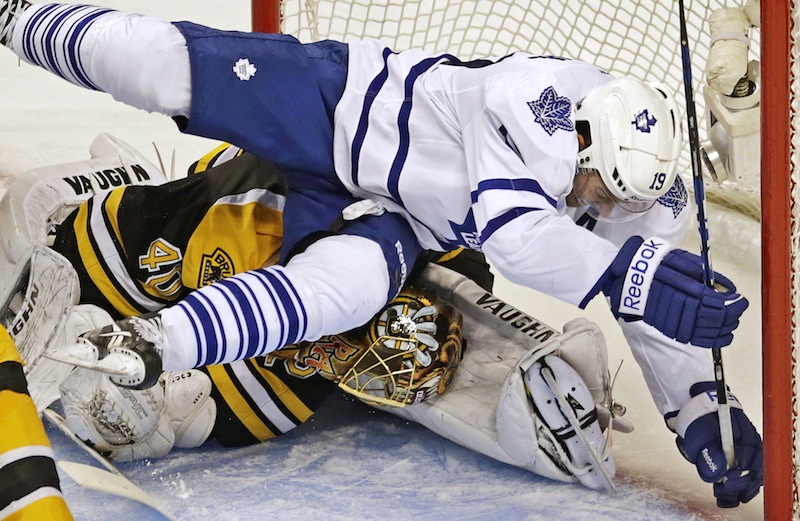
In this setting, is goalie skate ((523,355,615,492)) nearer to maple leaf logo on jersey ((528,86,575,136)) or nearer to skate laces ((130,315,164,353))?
maple leaf logo on jersey ((528,86,575,136))

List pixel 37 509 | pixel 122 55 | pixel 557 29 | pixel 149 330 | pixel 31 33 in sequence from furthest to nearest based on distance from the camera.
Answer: pixel 557 29, pixel 31 33, pixel 122 55, pixel 149 330, pixel 37 509

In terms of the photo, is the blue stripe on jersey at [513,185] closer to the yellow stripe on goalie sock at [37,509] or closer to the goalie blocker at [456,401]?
the goalie blocker at [456,401]

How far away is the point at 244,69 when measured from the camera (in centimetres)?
177

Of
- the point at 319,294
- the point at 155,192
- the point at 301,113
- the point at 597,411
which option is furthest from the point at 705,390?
the point at 155,192

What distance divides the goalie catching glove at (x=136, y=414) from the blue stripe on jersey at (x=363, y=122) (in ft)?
1.39

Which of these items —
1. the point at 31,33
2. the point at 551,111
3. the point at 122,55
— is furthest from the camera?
the point at 31,33

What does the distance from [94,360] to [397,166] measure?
54 cm

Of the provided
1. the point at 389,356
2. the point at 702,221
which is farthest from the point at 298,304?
the point at 702,221

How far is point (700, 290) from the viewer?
150cm

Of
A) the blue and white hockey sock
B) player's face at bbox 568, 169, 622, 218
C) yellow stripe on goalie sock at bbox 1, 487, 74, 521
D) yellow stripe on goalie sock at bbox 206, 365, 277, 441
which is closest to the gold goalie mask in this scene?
yellow stripe on goalie sock at bbox 206, 365, 277, 441

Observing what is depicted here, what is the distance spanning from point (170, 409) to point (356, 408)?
34 centimetres

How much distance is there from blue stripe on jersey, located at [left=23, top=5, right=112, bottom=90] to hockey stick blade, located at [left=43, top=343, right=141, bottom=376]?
20.8 inches

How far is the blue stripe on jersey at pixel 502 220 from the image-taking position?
61.4 inches

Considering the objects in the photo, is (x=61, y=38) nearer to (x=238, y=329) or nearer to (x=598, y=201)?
(x=238, y=329)
